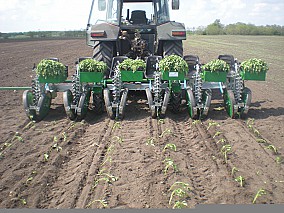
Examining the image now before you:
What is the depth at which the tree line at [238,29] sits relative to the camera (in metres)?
51.4

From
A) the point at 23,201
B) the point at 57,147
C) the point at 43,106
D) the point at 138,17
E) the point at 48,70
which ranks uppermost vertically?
the point at 138,17

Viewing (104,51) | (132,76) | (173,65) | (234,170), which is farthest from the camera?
(104,51)

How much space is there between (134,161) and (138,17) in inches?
181

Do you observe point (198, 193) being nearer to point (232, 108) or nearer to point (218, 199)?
point (218, 199)

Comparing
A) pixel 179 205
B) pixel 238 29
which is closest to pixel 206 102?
pixel 179 205

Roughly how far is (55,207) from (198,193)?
140 cm

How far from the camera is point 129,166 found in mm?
3953

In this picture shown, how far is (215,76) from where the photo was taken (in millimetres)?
5773

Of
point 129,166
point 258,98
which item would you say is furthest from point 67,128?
point 258,98

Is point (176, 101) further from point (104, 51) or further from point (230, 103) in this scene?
point (104, 51)

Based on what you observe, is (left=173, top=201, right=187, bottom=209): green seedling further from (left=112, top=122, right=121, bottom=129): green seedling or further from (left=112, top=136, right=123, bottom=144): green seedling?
(left=112, top=122, right=121, bottom=129): green seedling

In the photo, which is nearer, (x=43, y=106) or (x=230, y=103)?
(x=230, y=103)

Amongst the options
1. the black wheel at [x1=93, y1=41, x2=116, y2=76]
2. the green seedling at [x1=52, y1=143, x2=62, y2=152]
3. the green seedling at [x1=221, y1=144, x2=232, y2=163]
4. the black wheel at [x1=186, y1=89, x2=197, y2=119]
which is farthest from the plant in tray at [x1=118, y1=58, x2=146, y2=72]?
the green seedling at [x1=221, y1=144, x2=232, y2=163]

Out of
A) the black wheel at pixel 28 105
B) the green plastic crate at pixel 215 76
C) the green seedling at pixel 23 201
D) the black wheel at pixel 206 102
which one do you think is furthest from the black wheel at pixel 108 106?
the green seedling at pixel 23 201
